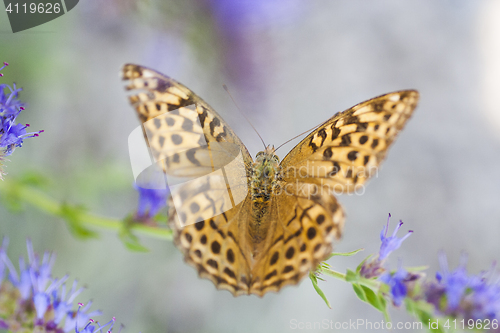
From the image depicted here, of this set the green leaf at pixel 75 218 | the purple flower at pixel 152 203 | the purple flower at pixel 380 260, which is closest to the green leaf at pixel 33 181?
the green leaf at pixel 75 218

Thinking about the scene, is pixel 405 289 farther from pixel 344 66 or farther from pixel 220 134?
pixel 344 66

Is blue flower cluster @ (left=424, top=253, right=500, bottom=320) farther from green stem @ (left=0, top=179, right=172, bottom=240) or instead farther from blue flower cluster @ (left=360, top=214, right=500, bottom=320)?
green stem @ (left=0, top=179, right=172, bottom=240)

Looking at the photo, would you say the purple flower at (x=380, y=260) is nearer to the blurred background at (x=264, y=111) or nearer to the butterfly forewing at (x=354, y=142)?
the butterfly forewing at (x=354, y=142)

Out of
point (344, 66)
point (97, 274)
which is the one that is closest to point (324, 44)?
point (344, 66)

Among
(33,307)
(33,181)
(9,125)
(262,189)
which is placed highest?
(9,125)

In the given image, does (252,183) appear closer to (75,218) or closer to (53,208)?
(75,218)

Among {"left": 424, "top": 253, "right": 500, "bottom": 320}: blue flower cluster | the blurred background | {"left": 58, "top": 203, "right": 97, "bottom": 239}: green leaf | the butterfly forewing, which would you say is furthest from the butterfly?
the blurred background

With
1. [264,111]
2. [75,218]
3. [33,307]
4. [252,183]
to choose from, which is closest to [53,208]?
Result: [75,218]
